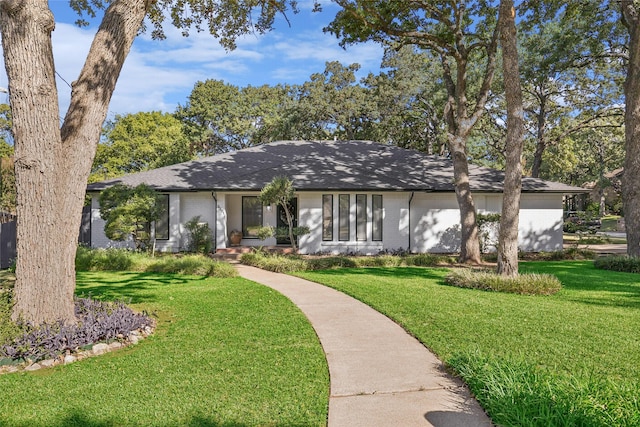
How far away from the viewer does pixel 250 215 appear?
19.1 m

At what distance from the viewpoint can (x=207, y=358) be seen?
5180 millimetres

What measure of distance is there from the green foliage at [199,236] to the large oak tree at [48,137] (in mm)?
10740

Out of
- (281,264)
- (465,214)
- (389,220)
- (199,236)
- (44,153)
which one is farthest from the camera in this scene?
(389,220)

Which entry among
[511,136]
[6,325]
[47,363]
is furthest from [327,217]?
[47,363]

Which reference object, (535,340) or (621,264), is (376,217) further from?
(535,340)

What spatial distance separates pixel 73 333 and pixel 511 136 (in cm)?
1000

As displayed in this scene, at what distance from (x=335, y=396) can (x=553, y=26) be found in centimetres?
2145

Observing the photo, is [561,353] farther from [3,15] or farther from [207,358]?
[3,15]

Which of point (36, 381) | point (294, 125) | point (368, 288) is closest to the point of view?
point (36, 381)

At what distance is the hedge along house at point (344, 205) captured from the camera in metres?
17.4

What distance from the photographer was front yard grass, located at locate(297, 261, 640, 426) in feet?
11.5

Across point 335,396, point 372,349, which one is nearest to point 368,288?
point 372,349

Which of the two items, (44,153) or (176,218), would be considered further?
(176,218)

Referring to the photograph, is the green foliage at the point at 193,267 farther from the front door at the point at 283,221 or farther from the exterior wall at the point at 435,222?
the exterior wall at the point at 435,222
